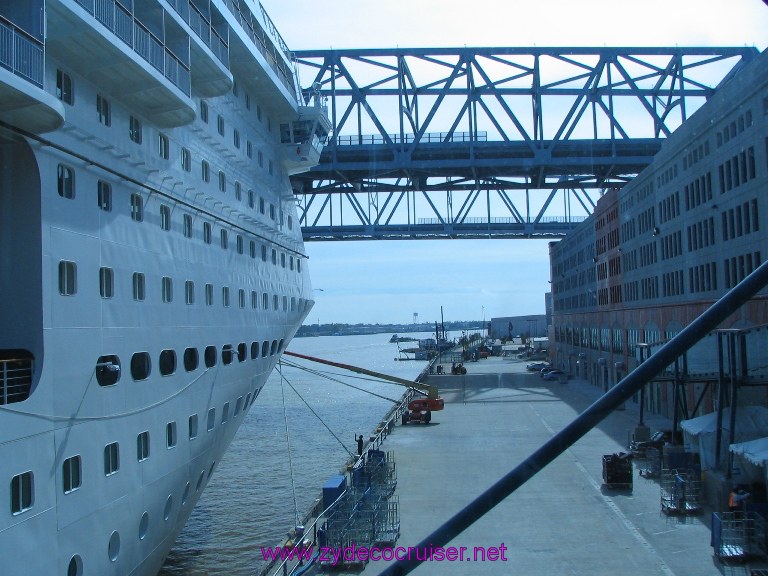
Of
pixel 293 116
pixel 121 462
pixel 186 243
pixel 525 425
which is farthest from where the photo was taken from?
pixel 525 425

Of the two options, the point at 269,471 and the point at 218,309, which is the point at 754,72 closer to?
the point at 218,309

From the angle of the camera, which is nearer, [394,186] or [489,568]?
[489,568]

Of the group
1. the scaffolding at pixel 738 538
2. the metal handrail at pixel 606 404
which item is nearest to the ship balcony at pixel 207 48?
the metal handrail at pixel 606 404

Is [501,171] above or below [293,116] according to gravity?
above

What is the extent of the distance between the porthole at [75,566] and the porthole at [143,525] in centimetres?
193

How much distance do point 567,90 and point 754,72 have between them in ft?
76.2

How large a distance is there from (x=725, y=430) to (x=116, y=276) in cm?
1679

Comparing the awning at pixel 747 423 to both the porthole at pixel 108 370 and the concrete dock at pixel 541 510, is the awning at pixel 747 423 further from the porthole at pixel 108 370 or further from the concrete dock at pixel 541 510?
the porthole at pixel 108 370

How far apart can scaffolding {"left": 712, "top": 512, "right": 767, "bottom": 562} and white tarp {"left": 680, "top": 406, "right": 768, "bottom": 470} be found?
5052mm

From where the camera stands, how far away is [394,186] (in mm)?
46562

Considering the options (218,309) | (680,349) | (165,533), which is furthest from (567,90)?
(680,349)

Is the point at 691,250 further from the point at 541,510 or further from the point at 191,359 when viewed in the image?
the point at 191,359

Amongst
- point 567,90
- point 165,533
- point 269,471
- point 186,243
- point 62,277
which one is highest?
point 567,90

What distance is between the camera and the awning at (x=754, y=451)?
15.7 metres
